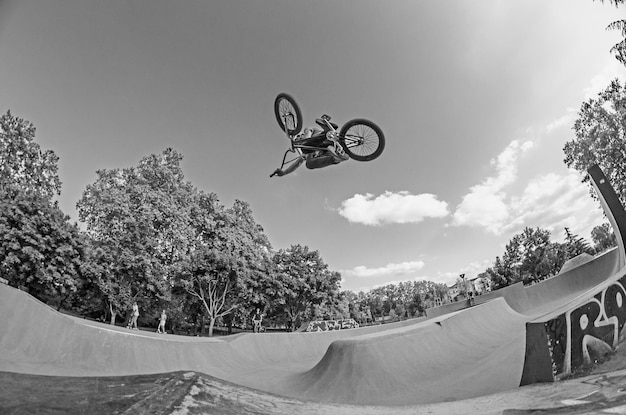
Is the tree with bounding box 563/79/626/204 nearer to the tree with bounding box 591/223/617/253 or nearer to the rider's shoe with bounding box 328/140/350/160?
the rider's shoe with bounding box 328/140/350/160

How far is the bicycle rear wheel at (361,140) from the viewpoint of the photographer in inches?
281

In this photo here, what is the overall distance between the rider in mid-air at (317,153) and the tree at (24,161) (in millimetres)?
19196

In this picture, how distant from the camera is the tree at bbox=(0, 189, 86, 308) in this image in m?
15.8

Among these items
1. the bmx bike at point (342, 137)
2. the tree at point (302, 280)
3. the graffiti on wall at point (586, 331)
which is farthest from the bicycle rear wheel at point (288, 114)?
the tree at point (302, 280)

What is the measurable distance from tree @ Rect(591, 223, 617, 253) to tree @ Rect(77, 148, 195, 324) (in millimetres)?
71954

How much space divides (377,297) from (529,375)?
96.2 metres

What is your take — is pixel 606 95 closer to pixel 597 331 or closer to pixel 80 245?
pixel 597 331

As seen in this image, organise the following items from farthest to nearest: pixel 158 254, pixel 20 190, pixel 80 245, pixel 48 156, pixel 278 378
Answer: pixel 158 254 → pixel 48 156 → pixel 80 245 → pixel 20 190 → pixel 278 378

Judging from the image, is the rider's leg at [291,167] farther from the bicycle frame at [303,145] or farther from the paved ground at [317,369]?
the paved ground at [317,369]

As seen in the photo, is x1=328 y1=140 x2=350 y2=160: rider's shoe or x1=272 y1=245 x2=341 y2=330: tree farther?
x1=272 y1=245 x2=341 y2=330: tree

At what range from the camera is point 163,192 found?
23078mm

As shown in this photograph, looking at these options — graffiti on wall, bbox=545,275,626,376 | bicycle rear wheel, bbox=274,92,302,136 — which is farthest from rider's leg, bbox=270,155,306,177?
graffiti on wall, bbox=545,275,626,376

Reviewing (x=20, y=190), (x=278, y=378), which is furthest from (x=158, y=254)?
(x=278, y=378)

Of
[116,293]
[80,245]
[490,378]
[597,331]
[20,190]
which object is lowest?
[490,378]
